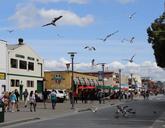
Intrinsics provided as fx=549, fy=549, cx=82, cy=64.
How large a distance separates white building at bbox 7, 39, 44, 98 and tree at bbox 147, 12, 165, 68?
22.6 meters

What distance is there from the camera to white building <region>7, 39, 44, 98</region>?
251ft

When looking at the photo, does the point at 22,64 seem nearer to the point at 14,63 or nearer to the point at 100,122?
the point at 14,63

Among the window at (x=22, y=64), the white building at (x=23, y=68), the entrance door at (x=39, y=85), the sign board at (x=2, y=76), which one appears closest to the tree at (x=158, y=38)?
the sign board at (x=2, y=76)

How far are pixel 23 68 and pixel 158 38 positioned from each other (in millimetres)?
30941

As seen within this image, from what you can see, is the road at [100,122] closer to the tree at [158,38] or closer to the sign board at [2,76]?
the tree at [158,38]

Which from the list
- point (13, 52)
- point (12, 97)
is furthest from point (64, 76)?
point (12, 97)

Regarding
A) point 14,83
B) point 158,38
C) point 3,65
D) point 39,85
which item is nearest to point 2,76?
point 3,65

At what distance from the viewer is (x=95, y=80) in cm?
12975

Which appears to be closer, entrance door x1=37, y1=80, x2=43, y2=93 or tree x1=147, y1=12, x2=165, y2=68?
tree x1=147, y1=12, x2=165, y2=68

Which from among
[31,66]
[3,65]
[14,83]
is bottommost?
[14,83]

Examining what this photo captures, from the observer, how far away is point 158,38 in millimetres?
55125

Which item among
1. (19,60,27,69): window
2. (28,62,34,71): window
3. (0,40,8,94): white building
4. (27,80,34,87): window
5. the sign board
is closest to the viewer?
(0,40,8,94): white building

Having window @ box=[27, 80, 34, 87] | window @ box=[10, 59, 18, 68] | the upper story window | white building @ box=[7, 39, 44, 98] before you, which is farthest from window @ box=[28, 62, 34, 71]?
the upper story window

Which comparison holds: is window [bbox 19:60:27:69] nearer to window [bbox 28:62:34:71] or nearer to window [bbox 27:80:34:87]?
window [bbox 28:62:34:71]
